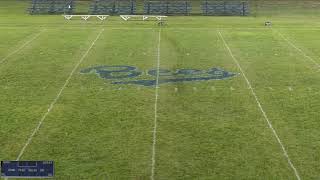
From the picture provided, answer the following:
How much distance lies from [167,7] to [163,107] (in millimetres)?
32608

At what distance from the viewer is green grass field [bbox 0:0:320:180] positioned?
14000mm

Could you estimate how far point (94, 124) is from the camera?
670 inches

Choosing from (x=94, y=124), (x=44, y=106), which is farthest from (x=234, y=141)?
(x=44, y=106)

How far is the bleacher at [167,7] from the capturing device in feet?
162

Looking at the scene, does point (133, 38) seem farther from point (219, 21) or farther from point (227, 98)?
point (227, 98)

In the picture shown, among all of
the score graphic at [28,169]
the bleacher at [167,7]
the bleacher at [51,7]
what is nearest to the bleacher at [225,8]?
the bleacher at [167,7]

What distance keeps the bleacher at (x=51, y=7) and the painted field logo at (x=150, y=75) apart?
82.5ft

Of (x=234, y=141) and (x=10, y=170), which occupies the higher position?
(x=10, y=170)

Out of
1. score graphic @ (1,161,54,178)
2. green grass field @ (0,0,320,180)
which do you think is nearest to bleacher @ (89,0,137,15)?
green grass field @ (0,0,320,180)

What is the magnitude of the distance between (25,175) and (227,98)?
1099 cm

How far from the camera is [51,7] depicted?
165 feet

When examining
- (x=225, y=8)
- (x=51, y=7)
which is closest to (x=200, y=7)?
(x=225, y=8)

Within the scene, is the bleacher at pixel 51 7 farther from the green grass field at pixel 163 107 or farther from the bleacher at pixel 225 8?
the green grass field at pixel 163 107

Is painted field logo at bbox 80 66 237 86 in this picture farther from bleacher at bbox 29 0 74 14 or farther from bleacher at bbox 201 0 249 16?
bleacher at bbox 29 0 74 14
